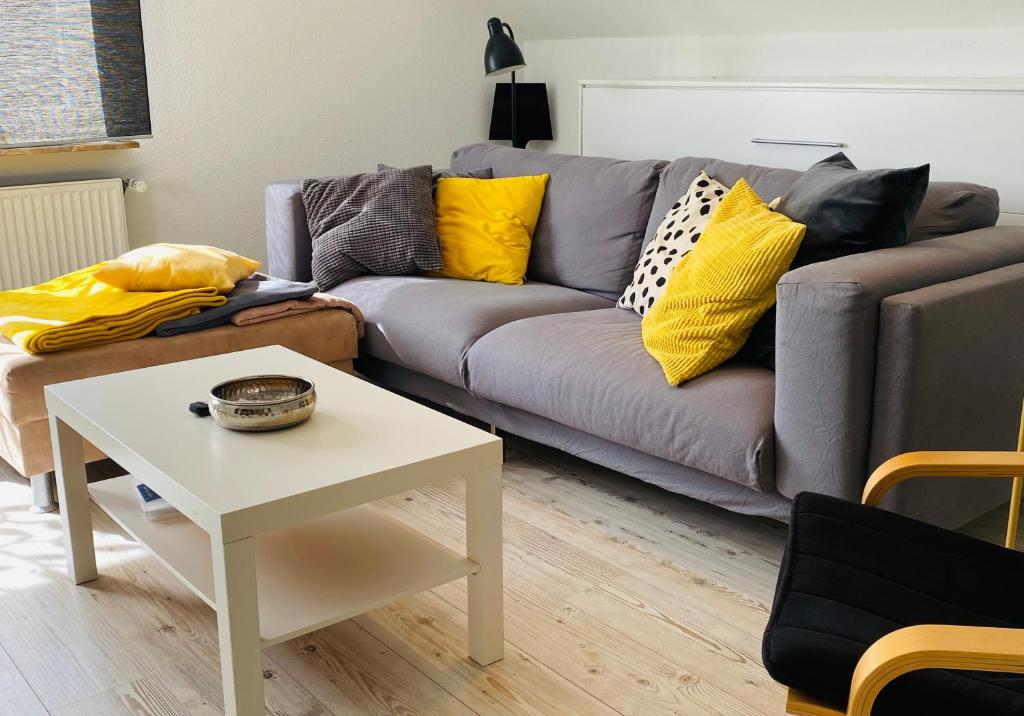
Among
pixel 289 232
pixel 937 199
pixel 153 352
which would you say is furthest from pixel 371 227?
pixel 937 199

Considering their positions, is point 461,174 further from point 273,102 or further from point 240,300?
point 273,102

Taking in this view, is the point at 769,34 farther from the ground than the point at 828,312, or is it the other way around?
the point at 769,34

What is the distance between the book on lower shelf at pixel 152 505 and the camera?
7.11 ft

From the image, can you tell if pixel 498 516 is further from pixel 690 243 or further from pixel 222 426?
pixel 690 243

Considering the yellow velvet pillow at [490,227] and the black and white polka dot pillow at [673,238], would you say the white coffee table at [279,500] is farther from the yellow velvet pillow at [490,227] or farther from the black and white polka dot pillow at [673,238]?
the yellow velvet pillow at [490,227]

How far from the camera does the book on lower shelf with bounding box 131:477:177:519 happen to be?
217 cm

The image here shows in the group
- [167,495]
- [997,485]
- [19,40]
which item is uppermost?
[19,40]

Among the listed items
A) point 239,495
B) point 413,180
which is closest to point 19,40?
point 413,180

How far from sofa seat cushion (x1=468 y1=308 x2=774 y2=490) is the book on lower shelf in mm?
934

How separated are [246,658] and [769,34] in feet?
10.3

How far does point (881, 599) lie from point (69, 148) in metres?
3.35

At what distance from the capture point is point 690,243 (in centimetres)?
279

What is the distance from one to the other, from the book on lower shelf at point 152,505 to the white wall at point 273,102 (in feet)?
6.86

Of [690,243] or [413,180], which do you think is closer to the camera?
[690,243]
